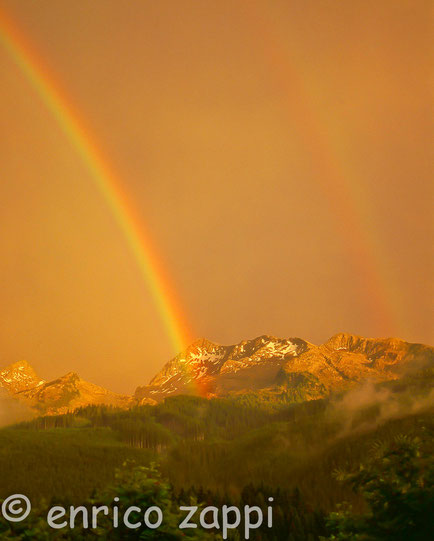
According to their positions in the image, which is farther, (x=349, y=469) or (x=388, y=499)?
(x=349, y=469)

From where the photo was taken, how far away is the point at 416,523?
73.1 ft

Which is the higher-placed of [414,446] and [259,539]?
[259,539]

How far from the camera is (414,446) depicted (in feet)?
77.4

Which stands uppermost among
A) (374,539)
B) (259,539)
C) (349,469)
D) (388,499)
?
(259,539)

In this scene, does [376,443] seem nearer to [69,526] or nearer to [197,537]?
[197,537]

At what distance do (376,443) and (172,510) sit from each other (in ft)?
32.6

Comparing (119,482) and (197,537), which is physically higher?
(119,482)

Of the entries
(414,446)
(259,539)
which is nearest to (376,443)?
(414,446)

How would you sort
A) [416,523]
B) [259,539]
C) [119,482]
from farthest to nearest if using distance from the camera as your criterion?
[259,539] < [119,482] < [416,523]

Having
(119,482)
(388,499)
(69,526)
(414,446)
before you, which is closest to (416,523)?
(388,499)

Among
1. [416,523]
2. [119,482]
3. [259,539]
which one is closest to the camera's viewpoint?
[416,523]

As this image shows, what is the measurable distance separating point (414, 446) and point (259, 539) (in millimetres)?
180725

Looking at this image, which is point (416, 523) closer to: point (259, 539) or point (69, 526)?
point (69, 526)

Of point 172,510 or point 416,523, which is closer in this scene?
point 416,523
